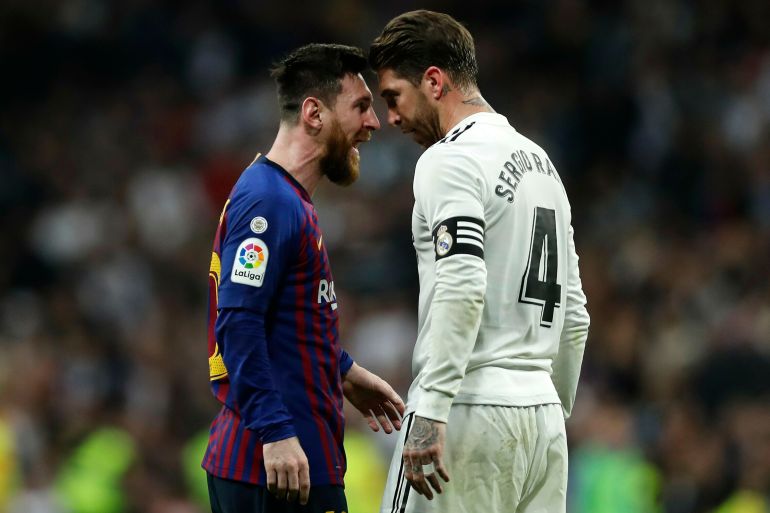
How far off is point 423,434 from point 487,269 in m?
0.60

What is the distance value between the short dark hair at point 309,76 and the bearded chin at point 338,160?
0.12 meters

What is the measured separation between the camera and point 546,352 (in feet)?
14.9

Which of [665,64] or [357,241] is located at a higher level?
[665,64]

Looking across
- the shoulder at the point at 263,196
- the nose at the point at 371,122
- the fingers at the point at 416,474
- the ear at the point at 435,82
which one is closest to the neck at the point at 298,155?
the shoulder at the point at 263,196

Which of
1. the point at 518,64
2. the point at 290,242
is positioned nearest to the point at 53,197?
the point at 518,64

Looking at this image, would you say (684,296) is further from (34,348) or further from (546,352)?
(546,352)

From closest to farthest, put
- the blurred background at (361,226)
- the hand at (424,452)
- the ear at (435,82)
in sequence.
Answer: the hand at (424,452)
the ear at (435,82)
the blurred background at (361,226)

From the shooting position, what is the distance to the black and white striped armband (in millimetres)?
4207

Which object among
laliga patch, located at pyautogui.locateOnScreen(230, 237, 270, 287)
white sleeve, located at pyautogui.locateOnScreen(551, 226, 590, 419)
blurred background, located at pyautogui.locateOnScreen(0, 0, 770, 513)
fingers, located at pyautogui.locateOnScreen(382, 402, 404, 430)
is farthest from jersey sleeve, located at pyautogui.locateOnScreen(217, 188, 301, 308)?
blurred background, located at pyautogui.locateOnScreen(0, 0, 770, 513)

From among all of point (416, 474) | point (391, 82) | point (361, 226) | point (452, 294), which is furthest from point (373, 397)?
point (361, 226)

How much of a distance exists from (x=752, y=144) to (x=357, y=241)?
3312mm

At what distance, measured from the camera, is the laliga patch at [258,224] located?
169 inches

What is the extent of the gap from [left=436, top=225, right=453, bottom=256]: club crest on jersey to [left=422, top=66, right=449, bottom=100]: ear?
1.86 ft

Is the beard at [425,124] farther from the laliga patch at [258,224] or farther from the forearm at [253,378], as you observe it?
the forearm at [253,378]
